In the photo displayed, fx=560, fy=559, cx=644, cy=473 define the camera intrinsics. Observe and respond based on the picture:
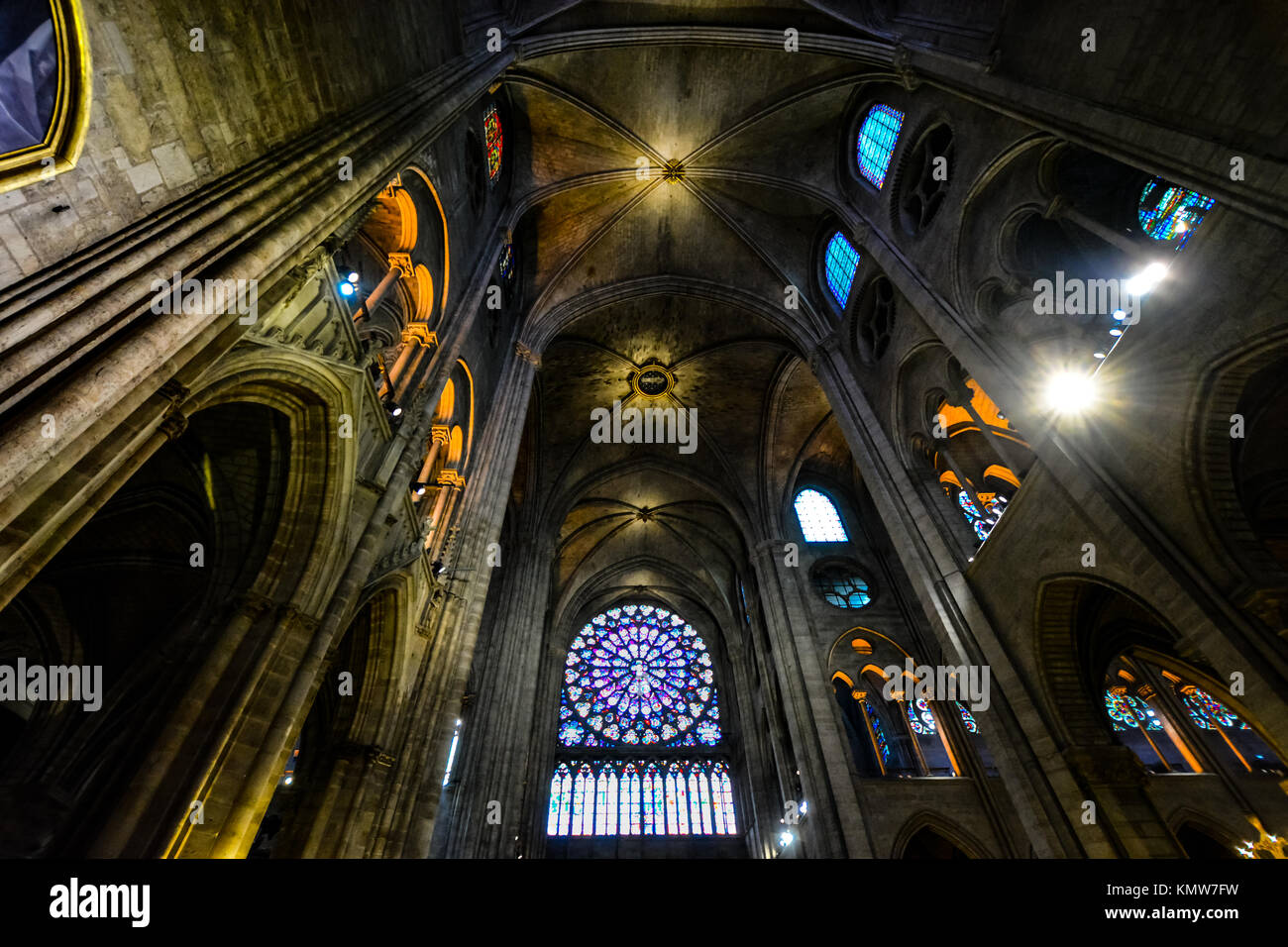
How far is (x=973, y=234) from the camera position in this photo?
924 cm

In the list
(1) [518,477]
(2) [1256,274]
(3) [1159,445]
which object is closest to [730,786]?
(1) [518,477]

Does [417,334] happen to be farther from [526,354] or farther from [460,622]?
[526,354]

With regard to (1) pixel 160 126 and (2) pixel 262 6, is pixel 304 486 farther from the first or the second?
(2) pixel 262 6

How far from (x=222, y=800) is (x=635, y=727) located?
1816 cm

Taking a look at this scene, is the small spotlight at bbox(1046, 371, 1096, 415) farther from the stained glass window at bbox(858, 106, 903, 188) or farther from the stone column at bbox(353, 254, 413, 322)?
the stone column at bbox(353, 254, 413, 322)

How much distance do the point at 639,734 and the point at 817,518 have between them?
33.6 feet

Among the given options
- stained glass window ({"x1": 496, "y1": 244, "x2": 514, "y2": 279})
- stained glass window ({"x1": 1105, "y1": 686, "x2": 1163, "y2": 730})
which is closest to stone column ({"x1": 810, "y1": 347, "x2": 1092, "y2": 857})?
stained glass window ({"x1": 1105, "y1": 686, "x2": 1163, "y2": 730})

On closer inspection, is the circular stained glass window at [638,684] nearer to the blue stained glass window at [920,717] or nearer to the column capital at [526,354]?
the blue stained glass window at [920,717]

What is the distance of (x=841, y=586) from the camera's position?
16938 millimetres

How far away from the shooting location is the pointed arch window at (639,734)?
1858 centimetres

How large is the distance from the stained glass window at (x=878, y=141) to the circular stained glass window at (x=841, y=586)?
10703 millimetres

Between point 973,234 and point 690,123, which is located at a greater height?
point 690,123

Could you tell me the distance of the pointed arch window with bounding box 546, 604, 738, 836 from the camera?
18578mm
